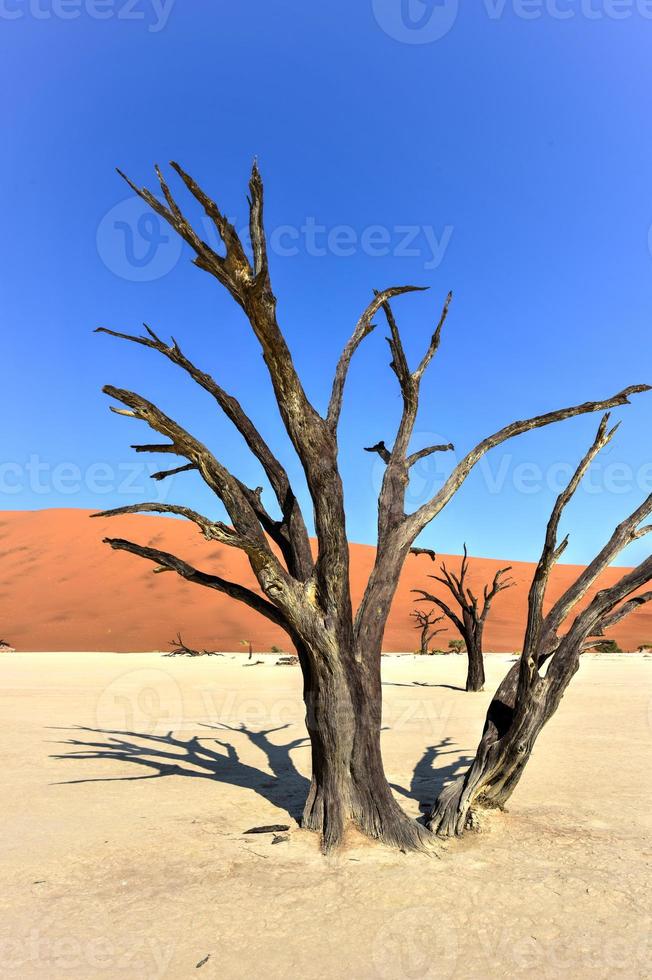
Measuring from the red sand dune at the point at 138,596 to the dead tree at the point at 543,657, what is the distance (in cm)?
3217

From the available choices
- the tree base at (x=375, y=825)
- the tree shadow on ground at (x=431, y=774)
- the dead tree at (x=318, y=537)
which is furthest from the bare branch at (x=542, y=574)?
the tree shadow on ground at (x=431, y=774)

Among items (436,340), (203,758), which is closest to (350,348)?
(436,340)

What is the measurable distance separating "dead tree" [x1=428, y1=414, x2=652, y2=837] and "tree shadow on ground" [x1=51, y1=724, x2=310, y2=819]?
61.4 inches

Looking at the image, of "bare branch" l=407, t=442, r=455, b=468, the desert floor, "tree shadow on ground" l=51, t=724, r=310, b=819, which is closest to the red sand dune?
"tree shadow on ground" l=51, t=724, r=310, b=819

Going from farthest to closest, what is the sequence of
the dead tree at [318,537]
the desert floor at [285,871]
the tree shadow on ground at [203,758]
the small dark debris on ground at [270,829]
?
the tree shadow on ground at [203,758] < the small dark debris on ground at [270,829] < the dead tree at [318,537] < the desert floor at [285,871]

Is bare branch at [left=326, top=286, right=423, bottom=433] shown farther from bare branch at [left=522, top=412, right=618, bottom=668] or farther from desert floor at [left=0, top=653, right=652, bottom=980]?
desert floor at [left=0, top=653, right=652, bottom=980]

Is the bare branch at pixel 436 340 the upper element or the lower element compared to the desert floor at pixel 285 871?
upper

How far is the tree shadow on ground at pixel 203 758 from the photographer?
23.2 feet

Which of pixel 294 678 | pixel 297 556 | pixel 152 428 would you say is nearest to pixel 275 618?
pixel 297 556

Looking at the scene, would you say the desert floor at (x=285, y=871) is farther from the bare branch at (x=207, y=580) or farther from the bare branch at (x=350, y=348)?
the bare branch at (x=350, y=348)

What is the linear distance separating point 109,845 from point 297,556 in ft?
8.96

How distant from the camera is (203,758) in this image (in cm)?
850

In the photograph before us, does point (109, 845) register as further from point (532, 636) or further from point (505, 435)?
point (505, 435)

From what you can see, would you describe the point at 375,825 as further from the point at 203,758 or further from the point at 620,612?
the point at 203,758
